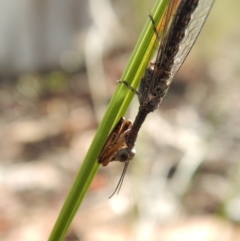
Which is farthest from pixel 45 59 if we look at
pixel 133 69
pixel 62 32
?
pixel 133 69

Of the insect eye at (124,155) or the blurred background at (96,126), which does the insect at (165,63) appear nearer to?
the insect eye at (124,155)

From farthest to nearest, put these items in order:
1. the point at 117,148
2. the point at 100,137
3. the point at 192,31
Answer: the point at 192,31 → the point at 117,148 → the point at 100,137

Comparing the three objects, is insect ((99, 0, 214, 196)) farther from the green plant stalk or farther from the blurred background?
the blurred background

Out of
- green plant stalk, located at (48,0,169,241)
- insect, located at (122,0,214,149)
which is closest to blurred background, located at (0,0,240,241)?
insect, located at (122,0,214,149)

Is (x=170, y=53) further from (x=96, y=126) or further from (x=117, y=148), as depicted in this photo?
(x=96, y=126)

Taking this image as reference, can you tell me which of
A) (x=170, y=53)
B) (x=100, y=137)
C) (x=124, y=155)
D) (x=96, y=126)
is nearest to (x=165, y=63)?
(x=170, y=53)

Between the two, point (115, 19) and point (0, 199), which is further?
point (115, 19)

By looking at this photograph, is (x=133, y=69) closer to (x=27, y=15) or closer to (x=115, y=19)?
(x=27, y=15)
